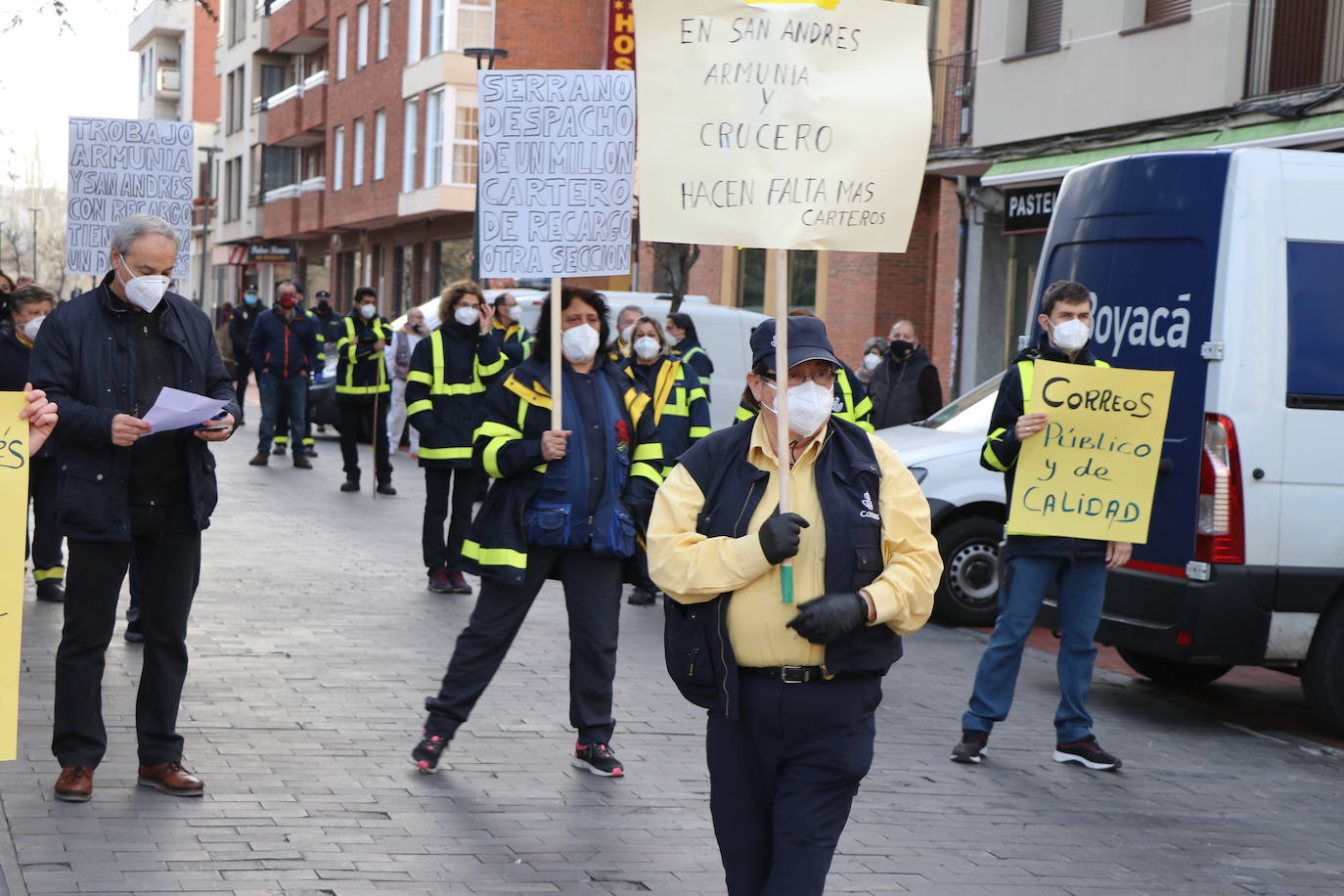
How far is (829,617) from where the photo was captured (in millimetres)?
4055

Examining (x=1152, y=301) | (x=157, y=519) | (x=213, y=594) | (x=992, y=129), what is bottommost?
(x=213, y=594)

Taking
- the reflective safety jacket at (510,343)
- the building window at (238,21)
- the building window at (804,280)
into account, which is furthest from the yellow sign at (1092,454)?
the building window at (238,21)

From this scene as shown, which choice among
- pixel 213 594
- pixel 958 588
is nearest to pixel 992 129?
pixel 958 588

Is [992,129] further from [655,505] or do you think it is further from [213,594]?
Result: [655,505]

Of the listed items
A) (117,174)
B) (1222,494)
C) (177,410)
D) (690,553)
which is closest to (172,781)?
(177,410)

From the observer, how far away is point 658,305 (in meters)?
20.7

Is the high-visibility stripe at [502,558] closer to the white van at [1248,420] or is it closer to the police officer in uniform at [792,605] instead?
the police officer in uniform at [792,605]

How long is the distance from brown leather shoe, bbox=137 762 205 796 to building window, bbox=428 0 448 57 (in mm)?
35881

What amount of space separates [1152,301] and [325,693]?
4338mm

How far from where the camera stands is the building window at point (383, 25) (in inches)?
1767

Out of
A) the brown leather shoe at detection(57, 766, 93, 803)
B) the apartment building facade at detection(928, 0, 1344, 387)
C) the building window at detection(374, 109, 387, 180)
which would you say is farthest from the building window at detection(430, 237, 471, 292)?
the brown leather shoe at detection(57, 766, 93, 803)

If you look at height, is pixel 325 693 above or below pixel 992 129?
below

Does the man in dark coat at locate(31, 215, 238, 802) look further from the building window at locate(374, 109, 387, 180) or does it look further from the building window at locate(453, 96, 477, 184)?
the building window at locate(374, 109, 387, 180)

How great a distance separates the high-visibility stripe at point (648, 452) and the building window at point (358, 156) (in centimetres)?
4225
